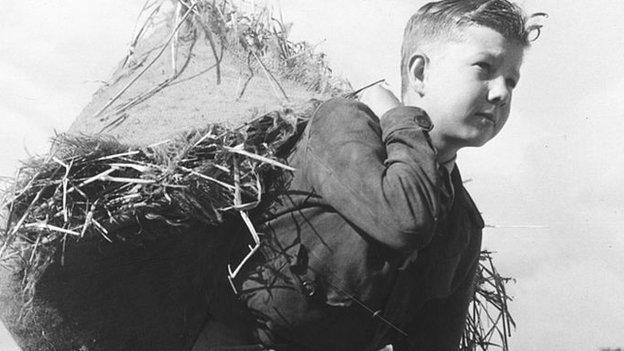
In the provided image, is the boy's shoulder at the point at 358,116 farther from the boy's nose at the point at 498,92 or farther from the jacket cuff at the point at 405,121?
the boy's nose at the point at 498,92

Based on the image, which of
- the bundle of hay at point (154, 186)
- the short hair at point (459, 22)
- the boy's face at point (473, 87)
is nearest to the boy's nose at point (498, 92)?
the boy's face at point (473, 87)

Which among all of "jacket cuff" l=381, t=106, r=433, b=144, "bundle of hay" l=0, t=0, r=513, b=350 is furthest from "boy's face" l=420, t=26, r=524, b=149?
"bundle of hay" l=0, t=0, r=513, b=350

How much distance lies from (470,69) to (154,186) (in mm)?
965

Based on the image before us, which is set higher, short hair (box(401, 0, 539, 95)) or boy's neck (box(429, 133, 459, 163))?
short hair (box(401, 0, 539, 95))

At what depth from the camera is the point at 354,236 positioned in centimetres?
331

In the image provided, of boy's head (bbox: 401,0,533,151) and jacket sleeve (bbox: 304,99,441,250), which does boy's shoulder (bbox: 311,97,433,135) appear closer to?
jacket sleeve (bbox: 304,99,441,250)

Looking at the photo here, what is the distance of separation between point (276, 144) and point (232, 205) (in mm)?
Answer: 233

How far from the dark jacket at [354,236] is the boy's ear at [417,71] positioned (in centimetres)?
19

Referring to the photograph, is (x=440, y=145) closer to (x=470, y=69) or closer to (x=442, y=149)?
(x=442, y=149)

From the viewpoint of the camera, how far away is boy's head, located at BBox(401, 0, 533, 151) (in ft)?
11.2

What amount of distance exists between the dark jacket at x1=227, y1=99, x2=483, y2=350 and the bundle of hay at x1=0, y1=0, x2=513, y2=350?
0.37 ft

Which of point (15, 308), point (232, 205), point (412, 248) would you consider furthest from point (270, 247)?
point (15, 308)

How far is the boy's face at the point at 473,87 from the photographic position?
3412 mm

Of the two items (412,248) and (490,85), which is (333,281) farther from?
(490,85)
